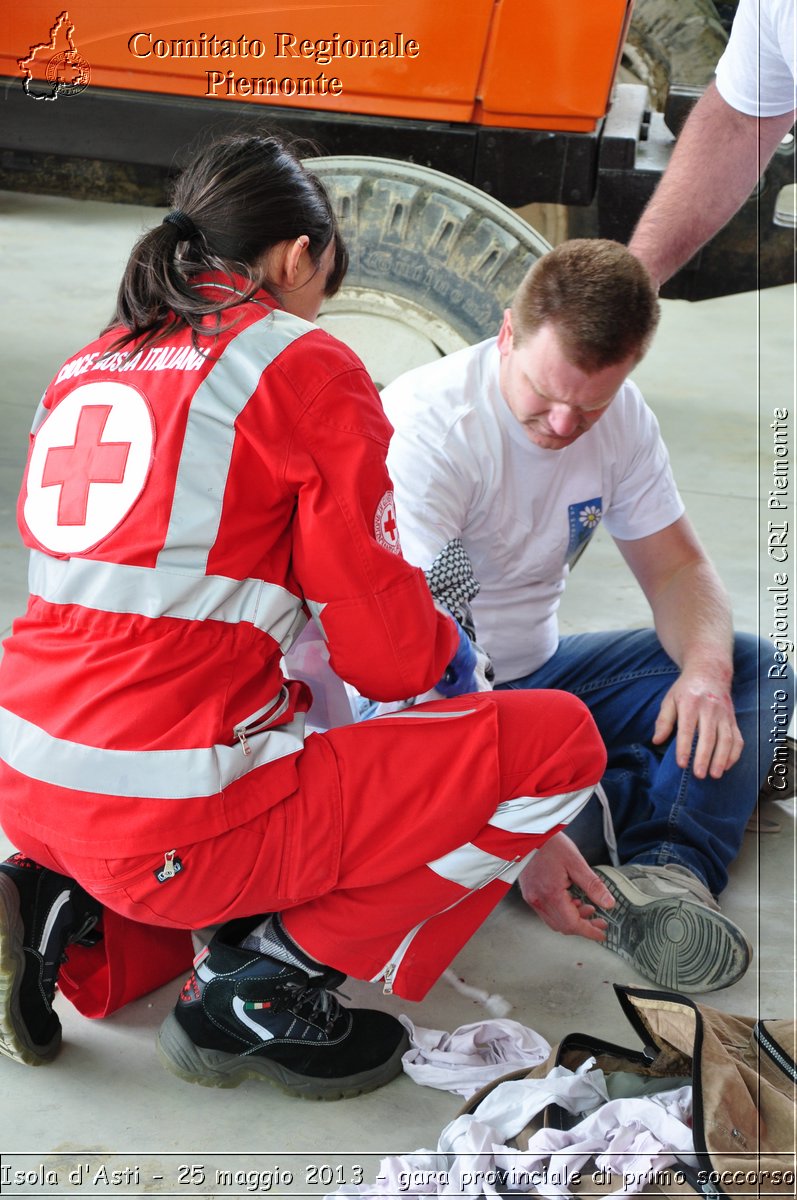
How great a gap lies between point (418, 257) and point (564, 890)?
1.79 m

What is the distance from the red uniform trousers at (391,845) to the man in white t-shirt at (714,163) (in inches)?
43.5

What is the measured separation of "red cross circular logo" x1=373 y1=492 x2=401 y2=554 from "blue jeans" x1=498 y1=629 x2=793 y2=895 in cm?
84

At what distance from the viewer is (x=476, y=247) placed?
3.10 meters

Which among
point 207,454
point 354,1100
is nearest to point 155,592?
point 207,454

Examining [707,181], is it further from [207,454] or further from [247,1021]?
[247,1021]

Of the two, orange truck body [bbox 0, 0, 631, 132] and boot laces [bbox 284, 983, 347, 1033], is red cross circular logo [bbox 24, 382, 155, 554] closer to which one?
boot laces [bbox 284, 983, 347, 1033]

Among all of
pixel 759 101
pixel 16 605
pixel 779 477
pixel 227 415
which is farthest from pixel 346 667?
pixel 779 477

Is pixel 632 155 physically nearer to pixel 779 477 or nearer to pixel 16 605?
pixel 779 477

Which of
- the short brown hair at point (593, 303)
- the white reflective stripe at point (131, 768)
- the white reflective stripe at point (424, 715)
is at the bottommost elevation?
the white reflective stripe at point (131, 768)

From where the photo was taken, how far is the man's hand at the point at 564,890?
1.97m

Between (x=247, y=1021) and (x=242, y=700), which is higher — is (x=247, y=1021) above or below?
A: below

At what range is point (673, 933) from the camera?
1967 mm

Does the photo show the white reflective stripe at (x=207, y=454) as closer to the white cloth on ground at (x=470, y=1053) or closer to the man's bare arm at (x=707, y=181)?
the white cloth on ground at (x=470, y=1053)

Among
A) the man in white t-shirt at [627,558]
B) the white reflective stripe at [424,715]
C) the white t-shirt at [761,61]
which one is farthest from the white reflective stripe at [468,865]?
the white t-shirt at [761,61]
